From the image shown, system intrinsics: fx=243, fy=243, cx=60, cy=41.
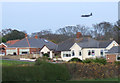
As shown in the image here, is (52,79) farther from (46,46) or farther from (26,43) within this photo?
(26,43)

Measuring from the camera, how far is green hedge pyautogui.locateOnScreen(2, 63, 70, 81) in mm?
18250

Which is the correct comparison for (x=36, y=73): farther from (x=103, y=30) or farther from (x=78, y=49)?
(x=103, y=30)

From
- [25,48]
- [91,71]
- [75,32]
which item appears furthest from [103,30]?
[91,71]

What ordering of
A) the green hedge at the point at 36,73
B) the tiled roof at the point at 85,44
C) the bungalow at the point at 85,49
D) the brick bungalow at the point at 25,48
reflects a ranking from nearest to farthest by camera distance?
the green hedge at the point at 36,73, the bungalow at the point at 85,49, the tiled roof at the point at 85,44, the brick bungalow at the point at 25,48

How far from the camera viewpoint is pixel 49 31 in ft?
347

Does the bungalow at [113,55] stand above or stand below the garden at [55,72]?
above

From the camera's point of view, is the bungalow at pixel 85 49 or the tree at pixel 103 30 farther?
the tree at pixel 103 30

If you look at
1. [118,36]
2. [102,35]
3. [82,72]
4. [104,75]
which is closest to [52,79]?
[82,72]

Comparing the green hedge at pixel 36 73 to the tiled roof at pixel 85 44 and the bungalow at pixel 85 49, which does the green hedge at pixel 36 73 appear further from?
the tiled roof at pixel 85 44

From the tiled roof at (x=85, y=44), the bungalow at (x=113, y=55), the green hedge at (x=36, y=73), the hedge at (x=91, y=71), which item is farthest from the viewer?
the tiled roof at (x=85, y=44)

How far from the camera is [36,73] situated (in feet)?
63.5

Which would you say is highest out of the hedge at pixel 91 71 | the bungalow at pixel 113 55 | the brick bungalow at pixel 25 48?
the brick bungalow at pixel 25 48

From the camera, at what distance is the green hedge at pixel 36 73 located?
18250 mm

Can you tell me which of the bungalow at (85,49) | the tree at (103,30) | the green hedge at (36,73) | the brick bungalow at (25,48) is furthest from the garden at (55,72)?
the tree at (103,30)
